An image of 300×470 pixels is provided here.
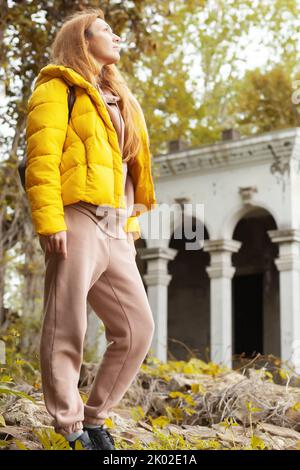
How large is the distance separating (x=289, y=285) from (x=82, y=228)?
877 centimetres

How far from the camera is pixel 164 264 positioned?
13.4 metres

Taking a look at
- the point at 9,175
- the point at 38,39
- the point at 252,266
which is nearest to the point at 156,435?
the point at 9,175

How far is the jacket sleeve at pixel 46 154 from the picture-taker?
11.1 ft

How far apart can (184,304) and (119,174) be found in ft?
40.1

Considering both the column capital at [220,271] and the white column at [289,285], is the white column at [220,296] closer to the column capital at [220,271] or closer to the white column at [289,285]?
the column capital at [220,271]

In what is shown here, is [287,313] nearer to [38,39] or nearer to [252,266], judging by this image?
[252,266]

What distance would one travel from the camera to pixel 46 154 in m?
3.43

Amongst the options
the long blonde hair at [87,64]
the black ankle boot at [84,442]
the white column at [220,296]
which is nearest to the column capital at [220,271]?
the white column at [220,296]

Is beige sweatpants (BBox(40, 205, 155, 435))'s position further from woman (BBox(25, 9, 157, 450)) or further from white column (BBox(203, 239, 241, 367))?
white column (BBox(203, 239, 241, 367))

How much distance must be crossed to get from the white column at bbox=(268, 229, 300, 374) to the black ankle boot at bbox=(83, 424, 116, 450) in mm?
8464

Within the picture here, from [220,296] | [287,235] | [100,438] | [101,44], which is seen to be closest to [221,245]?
[220,296]

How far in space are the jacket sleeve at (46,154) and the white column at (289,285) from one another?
28.5ft

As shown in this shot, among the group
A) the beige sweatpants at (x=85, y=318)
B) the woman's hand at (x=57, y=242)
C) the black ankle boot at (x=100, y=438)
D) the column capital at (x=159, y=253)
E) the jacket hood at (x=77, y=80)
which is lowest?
the black ankle boot at (x=100, y=438)

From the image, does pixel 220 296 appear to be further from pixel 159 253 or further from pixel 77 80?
pixel 77 80
